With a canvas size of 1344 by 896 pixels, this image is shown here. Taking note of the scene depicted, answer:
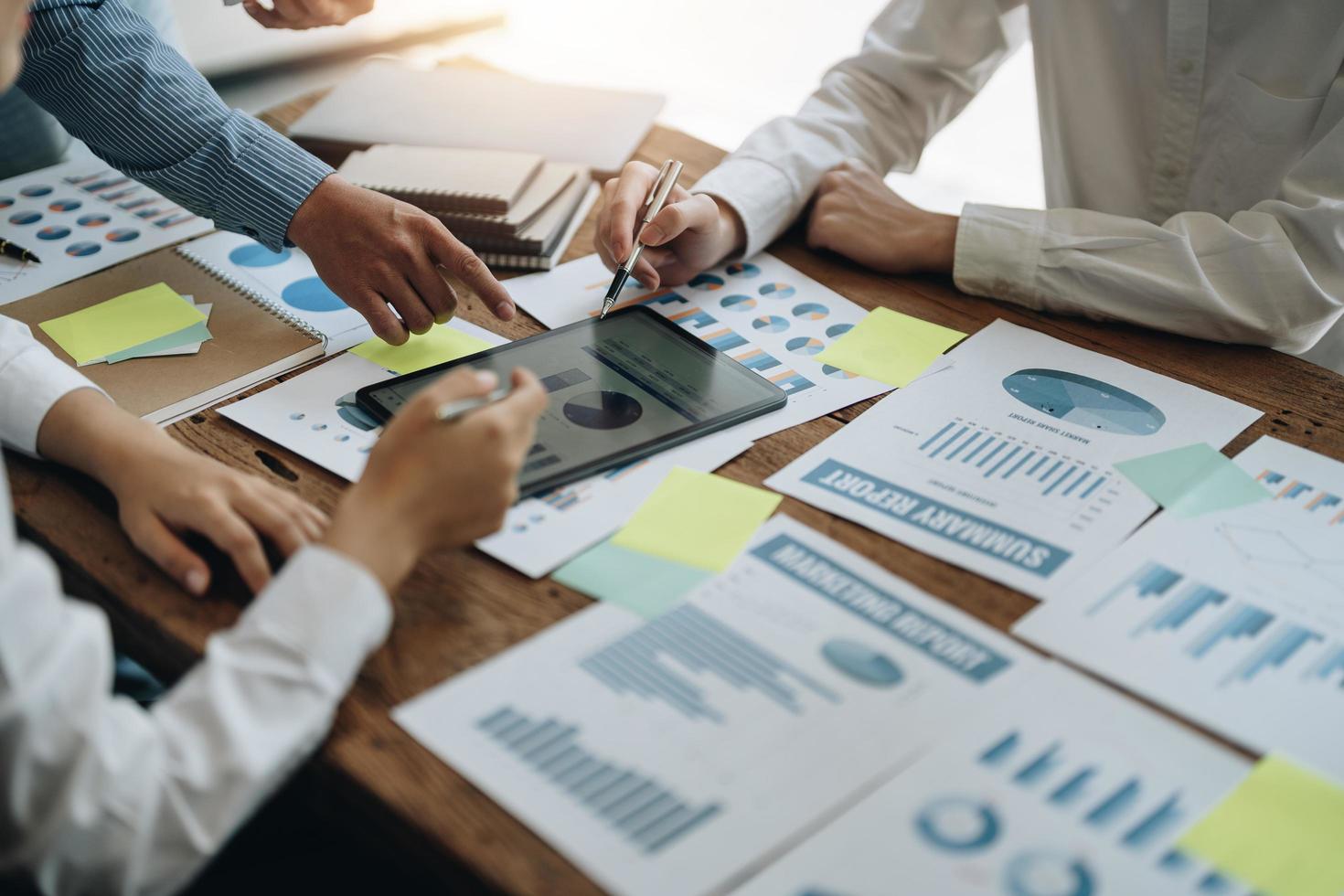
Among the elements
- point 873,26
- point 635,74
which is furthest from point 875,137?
point 635,74

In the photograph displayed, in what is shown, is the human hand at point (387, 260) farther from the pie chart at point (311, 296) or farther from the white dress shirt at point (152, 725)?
the white dress shirt at point (152, 725)

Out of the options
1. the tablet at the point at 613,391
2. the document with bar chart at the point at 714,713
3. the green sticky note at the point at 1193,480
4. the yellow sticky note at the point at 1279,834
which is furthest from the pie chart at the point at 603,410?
the yellow sticky note at the point at 1279,834

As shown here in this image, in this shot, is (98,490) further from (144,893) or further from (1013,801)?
(1013,801)

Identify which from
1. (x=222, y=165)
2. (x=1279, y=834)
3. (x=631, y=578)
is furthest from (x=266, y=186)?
(x=1279, y=834)

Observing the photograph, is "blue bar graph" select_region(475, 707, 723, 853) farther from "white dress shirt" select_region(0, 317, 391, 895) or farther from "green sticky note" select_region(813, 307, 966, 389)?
"green sticky note" select_region(813, 307, 966, 389)

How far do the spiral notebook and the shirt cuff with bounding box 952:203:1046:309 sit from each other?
515mm

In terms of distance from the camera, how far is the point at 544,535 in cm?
82

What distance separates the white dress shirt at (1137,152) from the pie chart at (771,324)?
140mm

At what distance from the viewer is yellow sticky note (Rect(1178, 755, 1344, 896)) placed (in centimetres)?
60

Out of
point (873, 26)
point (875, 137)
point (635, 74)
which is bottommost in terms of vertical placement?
point (635, 74)

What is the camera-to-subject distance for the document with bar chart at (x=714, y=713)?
61 centimetres

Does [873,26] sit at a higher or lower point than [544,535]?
higher

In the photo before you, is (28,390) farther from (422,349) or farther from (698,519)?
(698,519)

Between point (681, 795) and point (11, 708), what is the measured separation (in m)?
0.37
